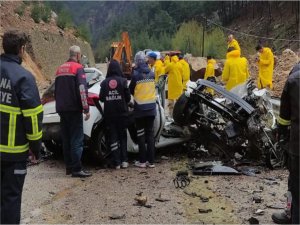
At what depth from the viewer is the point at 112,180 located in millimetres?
6699

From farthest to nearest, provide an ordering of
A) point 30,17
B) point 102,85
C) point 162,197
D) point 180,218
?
point 30,17, point 102,85, point 162,197, point 180,218

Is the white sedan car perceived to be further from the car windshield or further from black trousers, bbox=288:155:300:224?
black trousers, bbox=288:155:300:224

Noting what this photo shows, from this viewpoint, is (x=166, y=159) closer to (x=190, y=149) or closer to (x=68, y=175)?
(x=190, y=149)

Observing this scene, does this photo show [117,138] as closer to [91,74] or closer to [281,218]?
[91,74]

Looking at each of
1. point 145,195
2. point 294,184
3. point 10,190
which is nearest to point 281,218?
point 294,184

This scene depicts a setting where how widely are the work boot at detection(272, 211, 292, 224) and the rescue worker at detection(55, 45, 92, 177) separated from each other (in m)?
2.80

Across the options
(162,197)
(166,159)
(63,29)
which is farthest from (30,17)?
(162,197)

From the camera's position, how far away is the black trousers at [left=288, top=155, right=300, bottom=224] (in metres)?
4.33

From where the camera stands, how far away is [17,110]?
4059 mm

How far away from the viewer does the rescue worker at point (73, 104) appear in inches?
265

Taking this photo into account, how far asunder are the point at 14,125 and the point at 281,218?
8.96ft

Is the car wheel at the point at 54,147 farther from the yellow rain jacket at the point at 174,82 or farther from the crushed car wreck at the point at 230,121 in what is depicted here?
the yellow rain jacket at the point at 174,82

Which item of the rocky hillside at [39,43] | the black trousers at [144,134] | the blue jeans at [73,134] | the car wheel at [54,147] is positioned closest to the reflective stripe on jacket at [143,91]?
the black trousers at [144,134]

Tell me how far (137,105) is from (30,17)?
2371 cm
